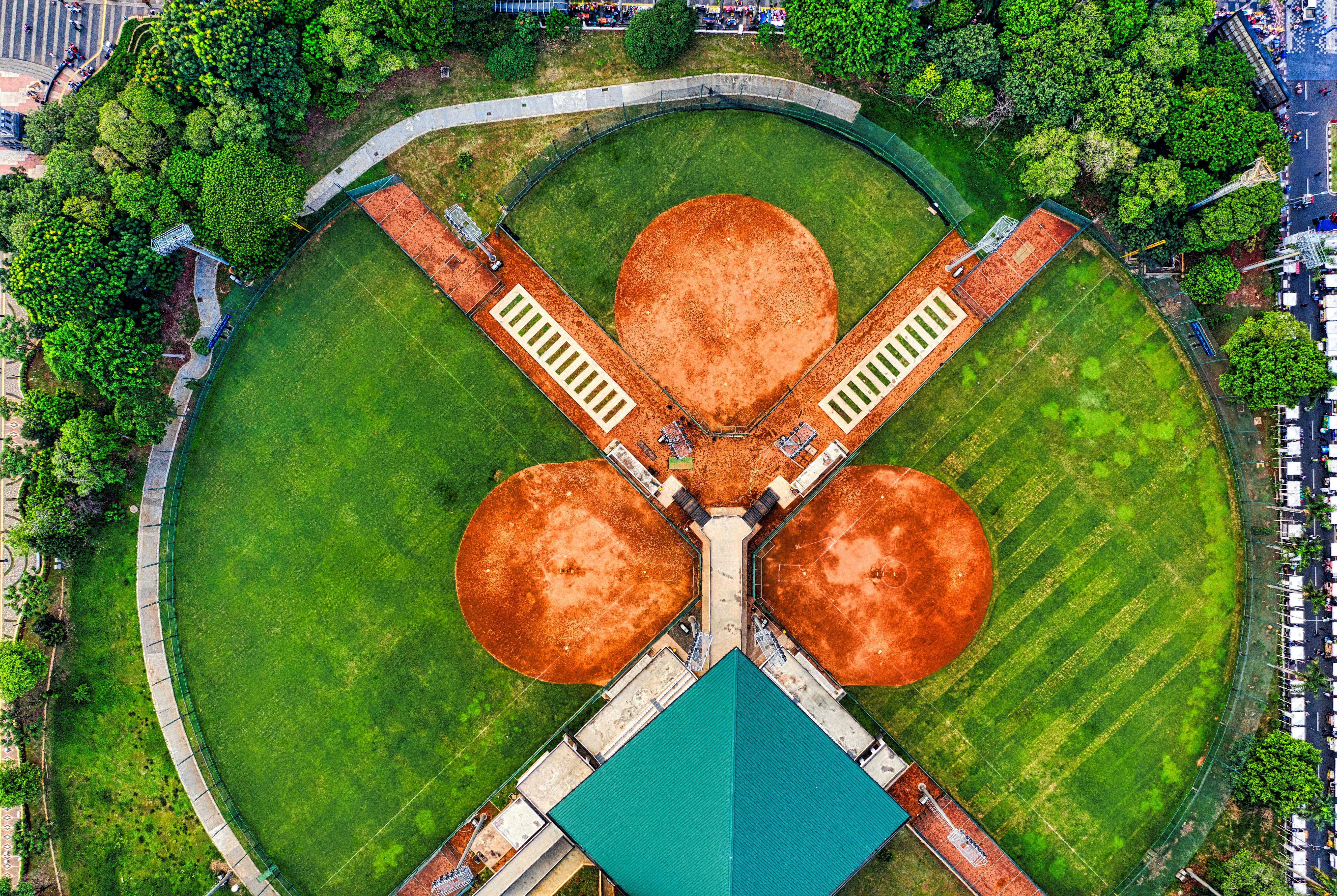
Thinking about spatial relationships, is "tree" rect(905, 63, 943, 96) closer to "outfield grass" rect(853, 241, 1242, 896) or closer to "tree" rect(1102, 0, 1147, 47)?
"tree" rect(1102, 0, 1147, 47)

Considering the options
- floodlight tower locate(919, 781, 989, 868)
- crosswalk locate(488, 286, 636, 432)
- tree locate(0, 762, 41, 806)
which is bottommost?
floodlight tower locate(919, 781, 989, 868)

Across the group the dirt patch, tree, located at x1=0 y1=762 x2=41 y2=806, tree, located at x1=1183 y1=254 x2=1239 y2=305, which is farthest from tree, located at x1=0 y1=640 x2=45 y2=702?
tree, located at x1=1183 y1=254 x2=1239 y2=305

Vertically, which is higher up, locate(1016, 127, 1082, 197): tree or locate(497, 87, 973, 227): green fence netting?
locate(497, 87, 973, 227): green fence netting

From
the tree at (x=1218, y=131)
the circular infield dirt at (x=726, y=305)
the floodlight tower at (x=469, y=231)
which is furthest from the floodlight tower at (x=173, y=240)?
the tree at (x=1218, y=131)

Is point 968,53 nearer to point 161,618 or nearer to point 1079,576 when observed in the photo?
point 1079,576

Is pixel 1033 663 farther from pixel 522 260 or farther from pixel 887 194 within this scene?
pixel 522 260

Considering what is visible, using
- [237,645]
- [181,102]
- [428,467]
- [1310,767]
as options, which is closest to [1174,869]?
[1310,767]
